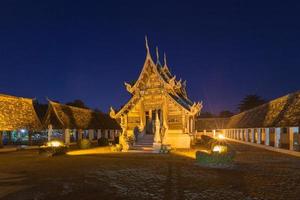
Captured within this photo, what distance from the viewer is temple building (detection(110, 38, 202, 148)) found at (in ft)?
87.4

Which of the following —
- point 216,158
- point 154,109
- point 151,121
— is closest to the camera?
point 216,158

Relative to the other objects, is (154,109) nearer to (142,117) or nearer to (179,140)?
(142,117)

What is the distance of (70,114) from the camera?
3444cm

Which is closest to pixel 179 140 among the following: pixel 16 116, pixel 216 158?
pixel 216 158

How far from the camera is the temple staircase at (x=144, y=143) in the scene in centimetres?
2516

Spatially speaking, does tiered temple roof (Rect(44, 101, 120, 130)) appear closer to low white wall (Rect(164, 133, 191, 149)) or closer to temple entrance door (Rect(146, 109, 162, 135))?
temple entrance door (Rect(146, 109, 162, 135))

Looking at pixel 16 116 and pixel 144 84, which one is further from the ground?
pixel 144 84

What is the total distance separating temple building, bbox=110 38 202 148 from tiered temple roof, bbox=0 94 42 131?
30.7 ft

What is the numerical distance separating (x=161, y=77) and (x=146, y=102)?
3.29m

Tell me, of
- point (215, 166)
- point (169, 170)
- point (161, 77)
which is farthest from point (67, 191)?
point (161, 77)

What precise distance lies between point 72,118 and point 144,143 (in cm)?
1182

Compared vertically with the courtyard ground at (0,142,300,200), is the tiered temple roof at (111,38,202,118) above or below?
above

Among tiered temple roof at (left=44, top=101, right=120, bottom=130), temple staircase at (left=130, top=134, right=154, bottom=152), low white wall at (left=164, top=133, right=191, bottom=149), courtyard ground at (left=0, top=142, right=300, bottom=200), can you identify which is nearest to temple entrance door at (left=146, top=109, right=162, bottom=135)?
temple staircase at (left=130, top=134, right=154, bottom=152)

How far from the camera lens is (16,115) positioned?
95.1 ft
